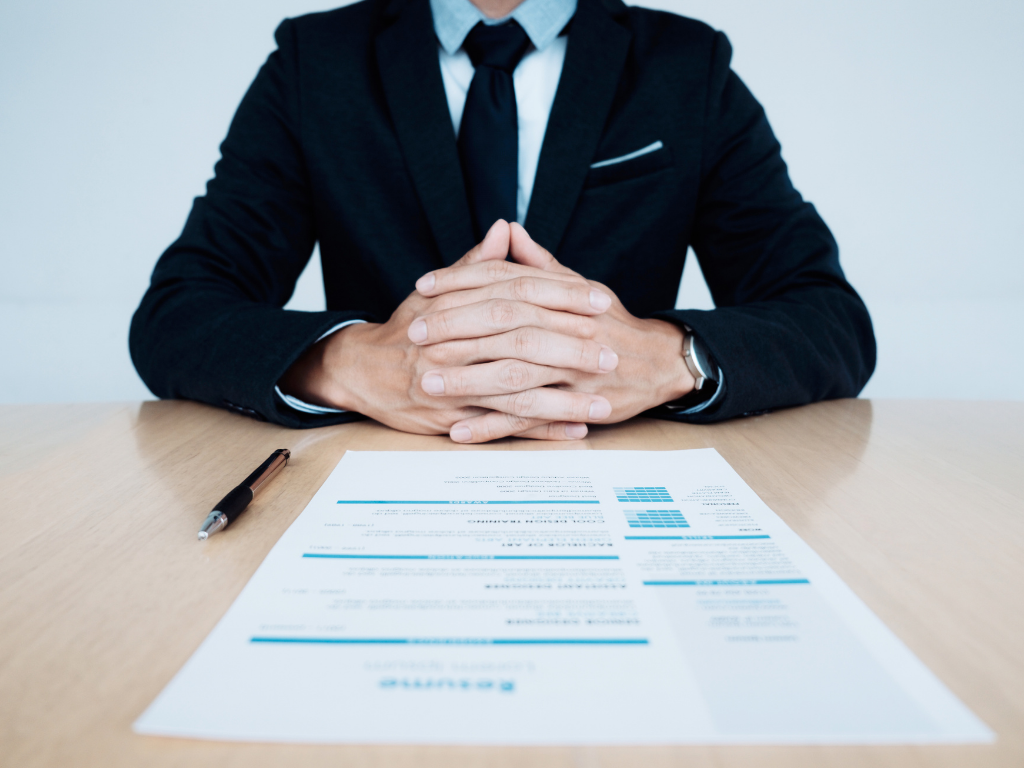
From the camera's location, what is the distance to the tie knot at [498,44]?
124 cm

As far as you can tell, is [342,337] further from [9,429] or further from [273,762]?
[273,762]

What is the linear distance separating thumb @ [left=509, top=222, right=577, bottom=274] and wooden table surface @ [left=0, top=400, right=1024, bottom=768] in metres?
0.25

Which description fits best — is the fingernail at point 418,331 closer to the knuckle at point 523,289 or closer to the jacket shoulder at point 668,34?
the knuckle at point 523,289

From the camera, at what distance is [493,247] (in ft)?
2.70

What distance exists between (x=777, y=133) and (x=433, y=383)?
2568 millimetres

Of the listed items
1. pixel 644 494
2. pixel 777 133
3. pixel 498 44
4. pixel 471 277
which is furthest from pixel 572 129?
Result: pixel 777 133

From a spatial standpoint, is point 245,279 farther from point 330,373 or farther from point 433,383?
point 433,383

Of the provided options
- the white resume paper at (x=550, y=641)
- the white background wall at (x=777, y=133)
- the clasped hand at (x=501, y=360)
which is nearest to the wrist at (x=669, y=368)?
the clasped hand at (x=501, y=360)

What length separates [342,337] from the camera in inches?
33.1

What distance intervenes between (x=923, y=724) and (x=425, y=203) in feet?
3.60

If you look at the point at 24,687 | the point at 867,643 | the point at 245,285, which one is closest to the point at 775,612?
the point at 867,643

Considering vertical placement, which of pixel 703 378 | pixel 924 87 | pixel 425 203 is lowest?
pixel 703 378

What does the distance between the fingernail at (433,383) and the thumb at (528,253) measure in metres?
0.24

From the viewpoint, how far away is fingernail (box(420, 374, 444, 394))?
2.35 feet
